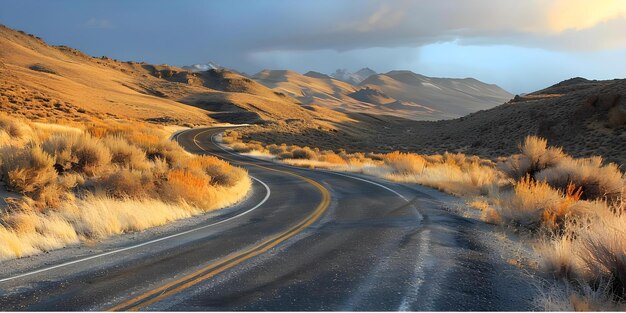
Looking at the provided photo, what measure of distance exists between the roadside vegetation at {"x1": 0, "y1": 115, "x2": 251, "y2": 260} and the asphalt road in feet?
4.35

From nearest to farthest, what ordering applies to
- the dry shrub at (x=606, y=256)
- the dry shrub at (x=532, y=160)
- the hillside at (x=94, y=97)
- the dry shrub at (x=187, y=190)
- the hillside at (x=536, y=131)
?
the dry shrub at (x=606, y=256), the dry shrub at (x=187, y=190), the dry shrub at (x=532, y=160), the hillside at (x=536, y=131), the hillside at (x=94, y=97)

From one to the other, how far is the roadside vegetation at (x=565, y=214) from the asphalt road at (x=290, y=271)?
61cm

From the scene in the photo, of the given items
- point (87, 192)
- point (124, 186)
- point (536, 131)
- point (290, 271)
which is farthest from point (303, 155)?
point (290, 271)

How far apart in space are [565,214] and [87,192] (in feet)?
40.7

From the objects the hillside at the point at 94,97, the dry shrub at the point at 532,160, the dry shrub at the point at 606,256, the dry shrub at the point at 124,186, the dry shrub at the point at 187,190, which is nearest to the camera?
the dry shrub at the point at 606,256

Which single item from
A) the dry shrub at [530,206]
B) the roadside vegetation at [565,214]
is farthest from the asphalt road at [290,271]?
the dry shrub at [530,206]

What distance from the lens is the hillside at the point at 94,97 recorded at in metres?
59.6

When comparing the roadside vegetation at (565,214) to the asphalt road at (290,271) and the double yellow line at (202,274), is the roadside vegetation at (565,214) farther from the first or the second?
the double yellow line at (202,274)

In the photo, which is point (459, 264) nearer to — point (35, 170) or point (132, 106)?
point (35, 170)

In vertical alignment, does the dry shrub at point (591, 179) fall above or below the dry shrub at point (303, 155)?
above

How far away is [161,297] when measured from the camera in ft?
18.5

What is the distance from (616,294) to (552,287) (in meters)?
0.69

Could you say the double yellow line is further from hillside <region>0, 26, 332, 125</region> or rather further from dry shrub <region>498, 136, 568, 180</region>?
hillside <region>0, 26, 332, 125</region>

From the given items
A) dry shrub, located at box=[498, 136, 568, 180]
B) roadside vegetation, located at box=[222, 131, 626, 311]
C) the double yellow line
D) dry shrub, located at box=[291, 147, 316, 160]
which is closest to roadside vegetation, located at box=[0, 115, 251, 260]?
the double yellow line
